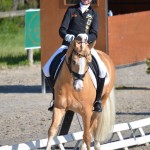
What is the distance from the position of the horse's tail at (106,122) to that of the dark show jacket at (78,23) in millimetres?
1131

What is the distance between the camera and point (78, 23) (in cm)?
929

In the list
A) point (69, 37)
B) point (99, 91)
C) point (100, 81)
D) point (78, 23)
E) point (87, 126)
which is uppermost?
point (78, 23)

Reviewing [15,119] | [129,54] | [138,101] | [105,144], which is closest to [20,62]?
[129,54]

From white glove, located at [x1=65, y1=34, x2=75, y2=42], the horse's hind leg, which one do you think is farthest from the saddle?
the horse's hind leg

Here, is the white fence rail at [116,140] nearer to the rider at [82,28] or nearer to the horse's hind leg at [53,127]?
the horse's hind leg at [53,127]

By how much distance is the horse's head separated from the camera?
8.38 metres

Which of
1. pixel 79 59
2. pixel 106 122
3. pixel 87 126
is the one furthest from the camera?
pixel 106 122

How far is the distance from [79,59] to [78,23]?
1.00 metres

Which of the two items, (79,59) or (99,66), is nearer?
(79,59)

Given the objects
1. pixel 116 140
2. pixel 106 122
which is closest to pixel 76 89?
pixel 106 122

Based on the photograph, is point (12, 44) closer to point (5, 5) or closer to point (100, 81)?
point (5, 5)

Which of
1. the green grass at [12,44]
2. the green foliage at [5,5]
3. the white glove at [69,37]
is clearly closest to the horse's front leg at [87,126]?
the white glove at [69,37]

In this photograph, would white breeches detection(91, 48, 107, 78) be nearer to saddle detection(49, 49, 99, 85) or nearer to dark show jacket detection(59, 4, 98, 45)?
saddle detection(49, 49, 99, 85)

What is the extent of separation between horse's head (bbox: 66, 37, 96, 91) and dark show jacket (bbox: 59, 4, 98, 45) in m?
0.74
